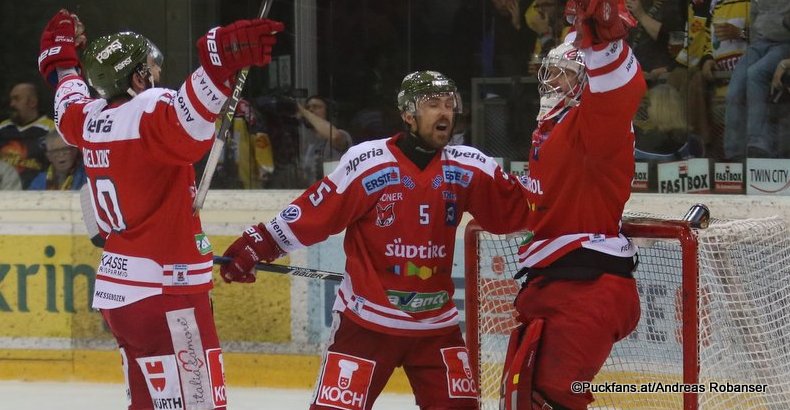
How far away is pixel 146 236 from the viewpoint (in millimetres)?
2887

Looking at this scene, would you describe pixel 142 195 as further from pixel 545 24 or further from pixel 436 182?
pixel 545 24

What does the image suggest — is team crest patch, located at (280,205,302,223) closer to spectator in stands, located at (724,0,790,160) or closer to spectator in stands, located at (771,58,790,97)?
spectator in stands, located at (724,0,790,160)

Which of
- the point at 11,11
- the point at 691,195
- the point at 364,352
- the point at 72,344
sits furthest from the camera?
the point at 11,11

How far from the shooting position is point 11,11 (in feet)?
19.0

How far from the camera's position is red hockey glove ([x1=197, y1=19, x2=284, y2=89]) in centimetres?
261

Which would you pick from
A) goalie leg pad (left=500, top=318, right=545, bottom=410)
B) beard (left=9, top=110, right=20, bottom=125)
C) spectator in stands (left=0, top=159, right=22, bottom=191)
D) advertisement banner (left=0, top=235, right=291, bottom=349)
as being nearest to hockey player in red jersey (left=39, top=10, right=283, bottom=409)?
goalie leg pad (left=500, top=318, right=545, bottom=410)

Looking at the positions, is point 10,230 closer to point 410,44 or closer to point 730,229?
point 410,44

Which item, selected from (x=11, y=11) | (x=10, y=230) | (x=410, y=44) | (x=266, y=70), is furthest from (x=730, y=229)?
(x=11, y=11)

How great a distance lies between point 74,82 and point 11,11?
2.83 metres

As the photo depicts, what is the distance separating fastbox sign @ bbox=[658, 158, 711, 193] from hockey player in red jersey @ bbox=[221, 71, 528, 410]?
5.59 ft

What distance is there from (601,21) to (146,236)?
117cm

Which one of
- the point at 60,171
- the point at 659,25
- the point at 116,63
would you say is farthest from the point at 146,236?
the point at 60,171

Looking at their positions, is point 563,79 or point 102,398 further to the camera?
point 102,398

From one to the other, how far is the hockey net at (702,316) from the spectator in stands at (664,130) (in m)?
1.21
